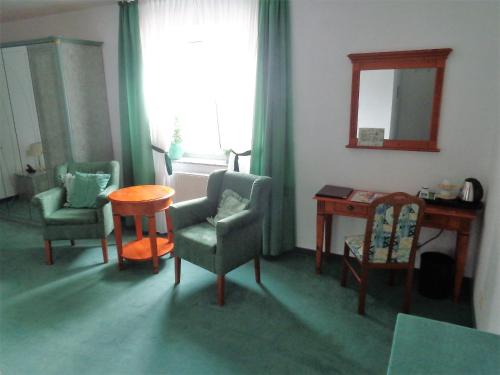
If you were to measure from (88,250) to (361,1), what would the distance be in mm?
3294

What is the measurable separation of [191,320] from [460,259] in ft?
6.29

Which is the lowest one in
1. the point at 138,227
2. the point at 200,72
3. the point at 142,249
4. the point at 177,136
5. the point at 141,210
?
the point at 142,249

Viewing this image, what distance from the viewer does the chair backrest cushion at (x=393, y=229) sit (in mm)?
2213

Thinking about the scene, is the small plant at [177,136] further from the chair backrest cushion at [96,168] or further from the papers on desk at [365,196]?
the papers on desk at [365,196]

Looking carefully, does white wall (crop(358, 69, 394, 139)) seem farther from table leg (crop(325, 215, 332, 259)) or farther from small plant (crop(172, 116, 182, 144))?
small plant (crop(172, 116, 182, 144))

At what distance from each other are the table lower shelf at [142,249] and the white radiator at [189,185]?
512mm

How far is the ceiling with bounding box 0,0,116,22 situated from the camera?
12.0 ft

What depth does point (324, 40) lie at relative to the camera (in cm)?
291

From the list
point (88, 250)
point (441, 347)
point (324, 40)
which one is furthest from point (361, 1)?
point (88, 250)

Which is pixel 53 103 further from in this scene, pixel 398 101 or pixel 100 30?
pixel 398 101

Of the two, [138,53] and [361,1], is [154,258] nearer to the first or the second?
[138,53]

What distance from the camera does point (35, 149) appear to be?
3984 millimetres

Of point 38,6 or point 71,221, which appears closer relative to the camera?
point 71,221

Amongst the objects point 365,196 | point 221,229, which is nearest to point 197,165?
point 221,229
